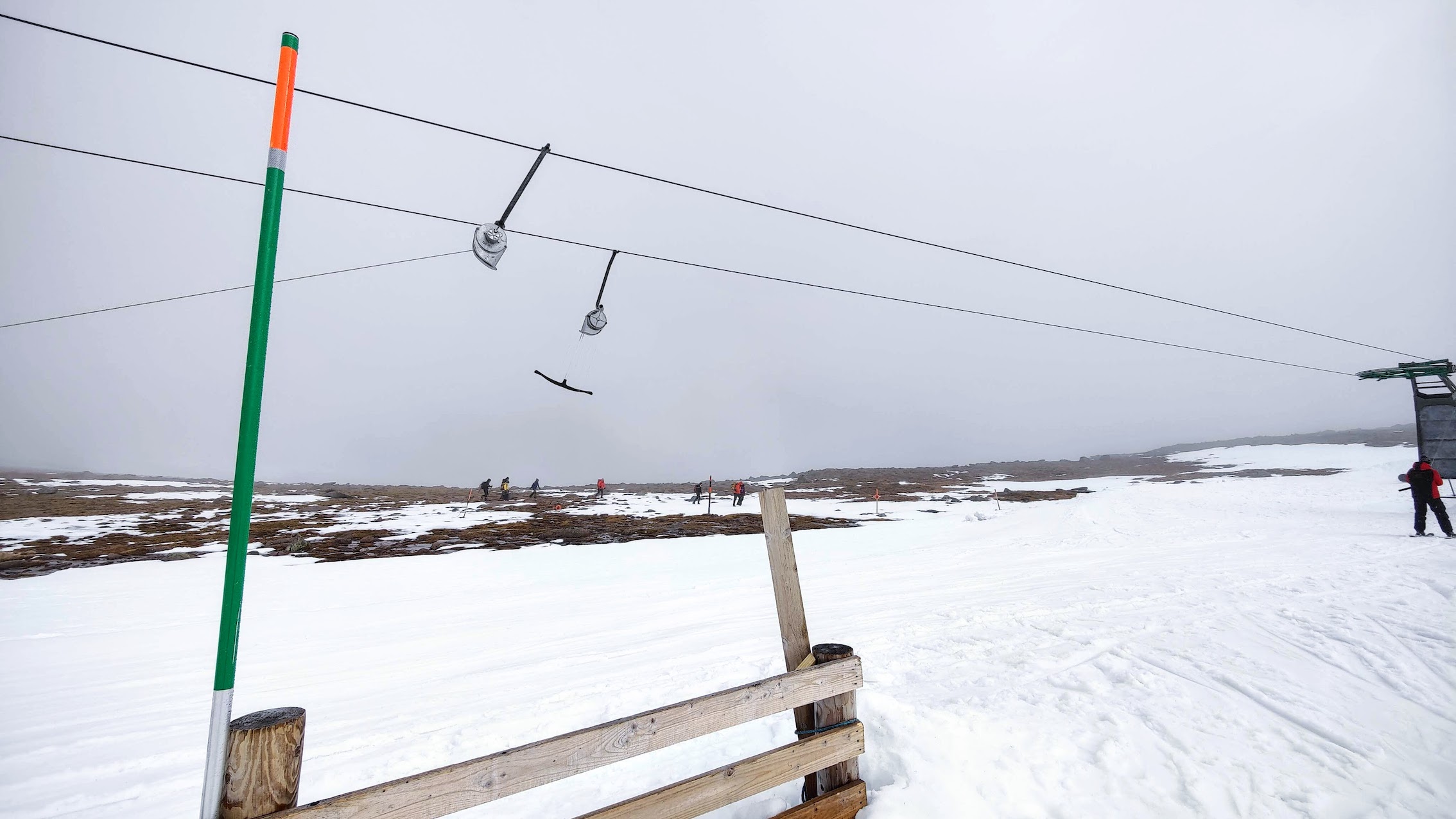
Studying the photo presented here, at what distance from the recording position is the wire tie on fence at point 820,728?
129 inches

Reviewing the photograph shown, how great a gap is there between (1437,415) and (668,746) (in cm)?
2908

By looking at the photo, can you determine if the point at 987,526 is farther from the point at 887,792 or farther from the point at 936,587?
the point at 887,792

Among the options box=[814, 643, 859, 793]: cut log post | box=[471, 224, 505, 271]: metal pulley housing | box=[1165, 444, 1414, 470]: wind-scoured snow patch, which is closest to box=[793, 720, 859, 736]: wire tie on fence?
box=[814, 643, 859, 793]: cut log post

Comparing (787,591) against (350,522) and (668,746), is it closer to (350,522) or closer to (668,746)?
(668,746)

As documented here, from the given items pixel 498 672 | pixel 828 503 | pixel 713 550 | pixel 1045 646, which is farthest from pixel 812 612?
pixel 828 503

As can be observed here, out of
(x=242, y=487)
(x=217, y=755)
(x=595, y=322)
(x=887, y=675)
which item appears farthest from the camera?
(x=595, y=322)

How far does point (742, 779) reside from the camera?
2928 mm

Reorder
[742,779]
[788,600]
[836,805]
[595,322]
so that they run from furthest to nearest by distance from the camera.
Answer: [595,322] → [788,600] → [836,805] → [742,779]

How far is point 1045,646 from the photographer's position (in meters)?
5.74

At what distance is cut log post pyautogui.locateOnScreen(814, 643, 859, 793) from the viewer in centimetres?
328

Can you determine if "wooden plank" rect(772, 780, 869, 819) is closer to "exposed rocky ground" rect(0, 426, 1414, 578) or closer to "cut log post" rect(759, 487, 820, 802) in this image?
"cut log post" rect(759, 487, 820, 802)

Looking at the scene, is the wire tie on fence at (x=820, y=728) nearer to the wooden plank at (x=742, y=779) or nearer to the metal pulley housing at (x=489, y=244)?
the wooden plank at (x=742, y=779)

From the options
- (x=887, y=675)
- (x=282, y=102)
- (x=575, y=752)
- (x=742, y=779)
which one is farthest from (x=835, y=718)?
(x=282, y=102)

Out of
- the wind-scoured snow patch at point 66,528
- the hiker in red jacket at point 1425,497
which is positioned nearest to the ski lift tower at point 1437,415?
the hiker in red jacket at point 1425,497
